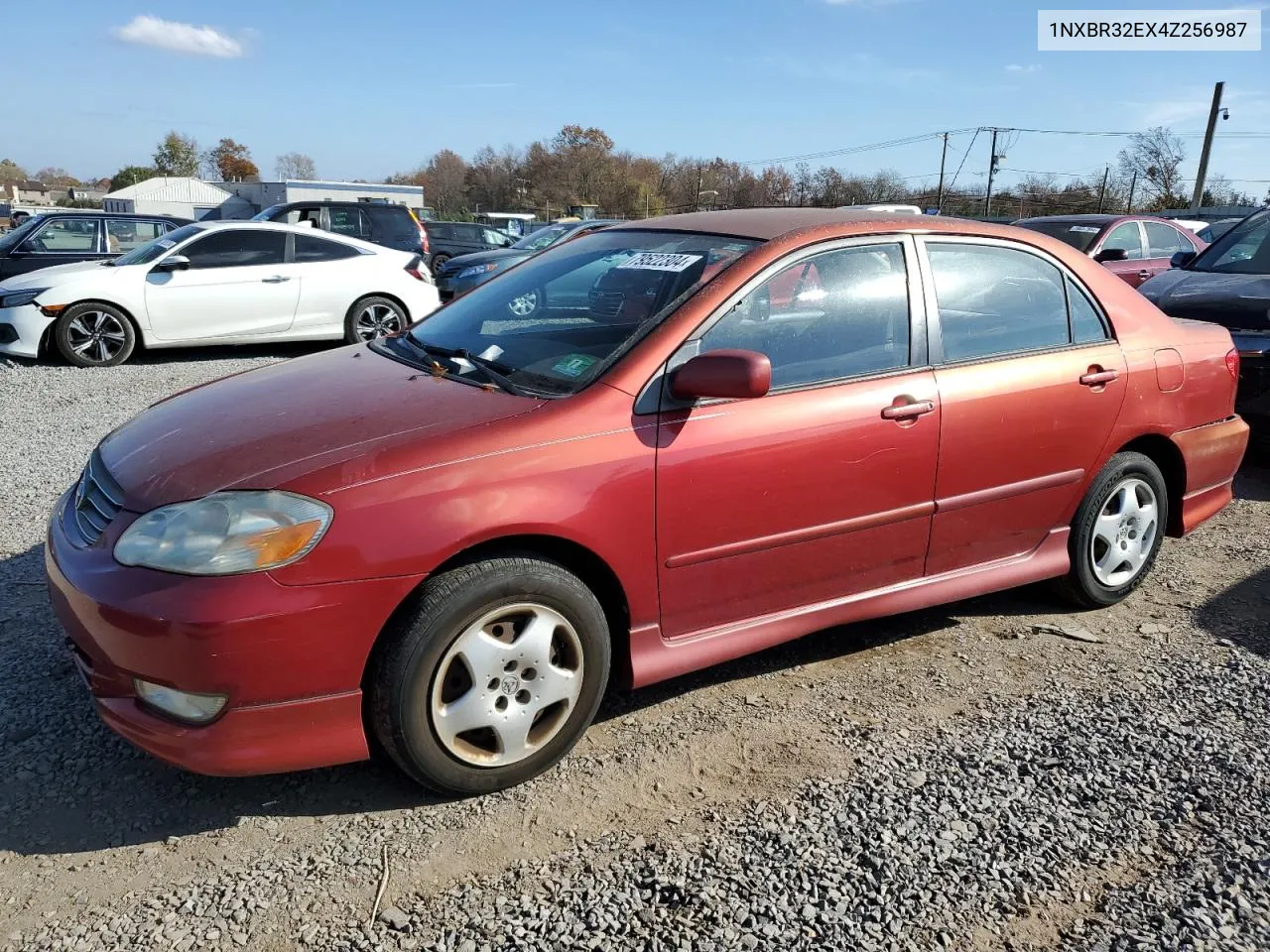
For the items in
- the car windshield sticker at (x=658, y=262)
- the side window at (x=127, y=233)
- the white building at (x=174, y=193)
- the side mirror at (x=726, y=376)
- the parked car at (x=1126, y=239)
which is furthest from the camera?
the white building at (x=174, y=193)

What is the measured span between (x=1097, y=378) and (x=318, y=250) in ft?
28.8

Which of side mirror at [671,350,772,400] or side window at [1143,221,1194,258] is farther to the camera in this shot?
side window at [1143,221,1194,258]

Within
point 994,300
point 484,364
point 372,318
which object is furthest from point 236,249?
point 994,300

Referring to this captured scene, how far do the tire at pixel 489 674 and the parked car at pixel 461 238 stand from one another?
2193 cm

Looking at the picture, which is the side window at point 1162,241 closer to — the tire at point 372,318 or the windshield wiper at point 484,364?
the tire at point 372,318

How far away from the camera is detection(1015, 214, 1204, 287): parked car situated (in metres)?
10.8

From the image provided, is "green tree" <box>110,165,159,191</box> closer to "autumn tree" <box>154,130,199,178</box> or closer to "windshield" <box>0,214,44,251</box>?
"autumn tree" <box>154,130,199,178</box>

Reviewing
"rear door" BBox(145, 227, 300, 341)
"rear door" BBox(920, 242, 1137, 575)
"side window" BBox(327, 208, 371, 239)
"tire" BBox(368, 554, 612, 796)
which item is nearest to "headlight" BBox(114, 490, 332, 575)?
"tire" BBox(368, 554, 612, 796)

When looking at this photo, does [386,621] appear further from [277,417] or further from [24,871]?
[24,871]

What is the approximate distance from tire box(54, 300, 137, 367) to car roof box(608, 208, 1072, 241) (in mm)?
7572

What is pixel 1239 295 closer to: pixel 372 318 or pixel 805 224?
pixel 805 224

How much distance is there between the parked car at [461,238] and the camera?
23.8 m

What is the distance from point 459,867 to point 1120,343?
330 cm

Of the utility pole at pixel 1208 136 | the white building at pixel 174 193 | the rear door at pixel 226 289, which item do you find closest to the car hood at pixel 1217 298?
the rear door at pixel 226 289
